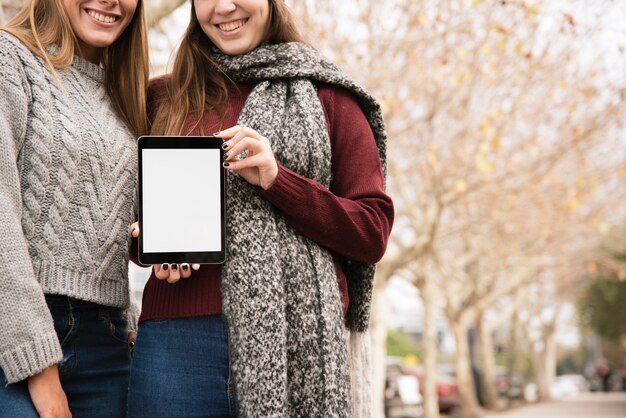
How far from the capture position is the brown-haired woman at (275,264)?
89.3 inches

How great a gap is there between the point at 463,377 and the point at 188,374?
19.9m

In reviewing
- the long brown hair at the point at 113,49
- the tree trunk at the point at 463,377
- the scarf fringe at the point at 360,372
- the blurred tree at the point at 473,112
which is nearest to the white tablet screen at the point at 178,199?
the long brown hair at the point at 113,49

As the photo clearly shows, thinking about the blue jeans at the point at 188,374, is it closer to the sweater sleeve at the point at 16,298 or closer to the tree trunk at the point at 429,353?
the sweater sleeve at the point at 16,298

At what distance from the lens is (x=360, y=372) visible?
256cm

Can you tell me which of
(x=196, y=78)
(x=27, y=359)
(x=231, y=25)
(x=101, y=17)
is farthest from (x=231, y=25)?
(x=27, y=359)

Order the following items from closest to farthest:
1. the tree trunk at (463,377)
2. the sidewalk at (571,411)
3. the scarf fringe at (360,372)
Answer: the scarf fringe at (360,372) → the sidewalk at (571,411) → the tree trunk at (463,377)

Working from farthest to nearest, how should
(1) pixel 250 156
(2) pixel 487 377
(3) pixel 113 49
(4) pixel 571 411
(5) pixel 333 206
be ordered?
(2) pixel 487 377 → (4) pixel 571 411 → (3) pixel 113 49 → (5) pixel 333 206 → (1) pixel 250 156

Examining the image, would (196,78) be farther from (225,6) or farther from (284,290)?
(284,290)

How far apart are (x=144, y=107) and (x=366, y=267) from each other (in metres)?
0.88

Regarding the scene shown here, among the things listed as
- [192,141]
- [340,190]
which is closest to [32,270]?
[192,141]

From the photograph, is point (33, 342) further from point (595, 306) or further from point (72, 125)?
point (595, 306)

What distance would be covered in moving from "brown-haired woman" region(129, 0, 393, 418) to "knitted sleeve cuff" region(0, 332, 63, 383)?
0.94ft

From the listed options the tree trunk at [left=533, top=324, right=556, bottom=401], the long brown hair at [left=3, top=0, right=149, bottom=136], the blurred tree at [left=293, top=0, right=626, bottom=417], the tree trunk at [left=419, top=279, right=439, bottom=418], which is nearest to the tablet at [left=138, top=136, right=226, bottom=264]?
the long brown hair at [left=3, top=0, right=149, bottom=136]

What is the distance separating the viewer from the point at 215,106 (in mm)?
2594
